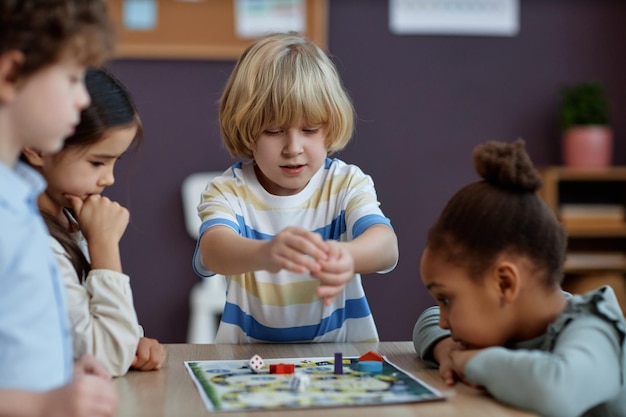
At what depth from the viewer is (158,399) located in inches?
44.8

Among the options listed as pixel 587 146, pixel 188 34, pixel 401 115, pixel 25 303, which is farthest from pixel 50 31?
pixel 587 146

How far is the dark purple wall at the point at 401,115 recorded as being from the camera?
4203 mm

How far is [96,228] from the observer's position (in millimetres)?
1328

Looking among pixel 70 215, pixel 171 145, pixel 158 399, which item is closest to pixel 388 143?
pixel 171 145

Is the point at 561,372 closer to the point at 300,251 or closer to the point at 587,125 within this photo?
the point at 300,251

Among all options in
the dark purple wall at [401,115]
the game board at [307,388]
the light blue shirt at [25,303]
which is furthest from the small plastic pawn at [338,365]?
the dark purple wall at [401,115]

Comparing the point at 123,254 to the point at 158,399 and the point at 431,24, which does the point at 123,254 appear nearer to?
the point at 431,24

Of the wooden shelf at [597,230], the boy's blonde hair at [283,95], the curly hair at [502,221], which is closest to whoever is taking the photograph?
the curly hair at [502,221]

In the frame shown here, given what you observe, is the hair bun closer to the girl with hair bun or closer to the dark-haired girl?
the girl with hair bun

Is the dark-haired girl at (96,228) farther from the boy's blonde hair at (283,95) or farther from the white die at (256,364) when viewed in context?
the boy's blonde hair at (283,95)

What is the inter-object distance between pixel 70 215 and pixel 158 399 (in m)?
0.42

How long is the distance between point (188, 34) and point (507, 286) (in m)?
3.22

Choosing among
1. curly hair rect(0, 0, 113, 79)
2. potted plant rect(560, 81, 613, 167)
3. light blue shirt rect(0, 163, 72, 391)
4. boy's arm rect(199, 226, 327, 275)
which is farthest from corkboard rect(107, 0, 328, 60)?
light blue shirt rect(0, 163, 72, 391)

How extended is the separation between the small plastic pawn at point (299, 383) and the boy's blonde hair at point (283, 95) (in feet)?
1.87
